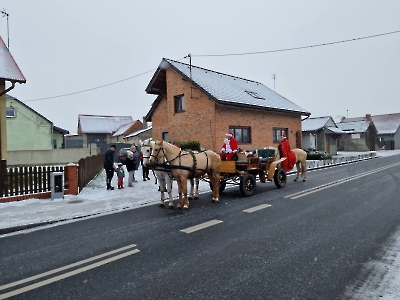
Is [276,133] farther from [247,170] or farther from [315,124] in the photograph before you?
[315,124]

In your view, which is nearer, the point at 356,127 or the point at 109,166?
the point at 109,166

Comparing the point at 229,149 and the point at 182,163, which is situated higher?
the point at 229,149

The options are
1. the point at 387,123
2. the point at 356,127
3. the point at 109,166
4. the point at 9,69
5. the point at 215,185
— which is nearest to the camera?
the point at 215,185

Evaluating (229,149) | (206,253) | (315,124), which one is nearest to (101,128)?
(315,124)

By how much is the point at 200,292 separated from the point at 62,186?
761cm

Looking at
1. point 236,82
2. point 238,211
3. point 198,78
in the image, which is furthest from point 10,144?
point 238,211

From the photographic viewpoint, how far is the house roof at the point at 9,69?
493 inches

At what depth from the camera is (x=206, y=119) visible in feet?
61.0

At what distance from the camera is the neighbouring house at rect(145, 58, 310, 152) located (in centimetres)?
1844

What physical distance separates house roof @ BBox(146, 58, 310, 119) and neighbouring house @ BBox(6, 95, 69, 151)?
47.9 feet

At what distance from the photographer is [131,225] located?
626cm

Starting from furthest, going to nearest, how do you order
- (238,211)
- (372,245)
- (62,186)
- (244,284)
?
1. (62,186)
2. (238,211)
3. (372,245)
4. (244,284)

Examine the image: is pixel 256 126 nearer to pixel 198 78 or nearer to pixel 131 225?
pixel 198 78

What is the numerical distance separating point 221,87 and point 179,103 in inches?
133
